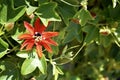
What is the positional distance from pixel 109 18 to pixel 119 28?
0.06 m

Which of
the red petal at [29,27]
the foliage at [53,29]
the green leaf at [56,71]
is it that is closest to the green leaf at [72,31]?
the foliage at [53,29]

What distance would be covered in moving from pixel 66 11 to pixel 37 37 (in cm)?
18

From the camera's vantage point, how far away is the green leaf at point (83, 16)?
1523 millimetres

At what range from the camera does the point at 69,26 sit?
5.39 feet

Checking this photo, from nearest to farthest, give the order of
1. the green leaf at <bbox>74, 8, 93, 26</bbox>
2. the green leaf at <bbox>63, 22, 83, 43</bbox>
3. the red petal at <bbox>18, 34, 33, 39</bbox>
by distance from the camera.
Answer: the red petal at <bbox>18, 34, 33, 39</bbox>, the green leaf at <bbox>74, 8, 93, 26</bbox>, the green leaf at <bbox>63, 22, 83, 43</bbox>

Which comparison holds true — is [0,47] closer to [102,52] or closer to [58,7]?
[58,7]

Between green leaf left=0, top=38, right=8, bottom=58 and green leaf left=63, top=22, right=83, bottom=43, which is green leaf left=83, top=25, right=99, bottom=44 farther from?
green leaf left=0, top=38, right=8, bottom=58

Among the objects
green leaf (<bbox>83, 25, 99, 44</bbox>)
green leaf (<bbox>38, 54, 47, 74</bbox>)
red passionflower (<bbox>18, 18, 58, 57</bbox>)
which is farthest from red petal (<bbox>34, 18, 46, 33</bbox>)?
green leaf (<bbox>83, 25, 99, 44</bbox>)

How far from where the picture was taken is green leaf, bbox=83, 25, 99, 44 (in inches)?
65.3

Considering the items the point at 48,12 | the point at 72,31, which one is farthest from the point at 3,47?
the point at 72,31

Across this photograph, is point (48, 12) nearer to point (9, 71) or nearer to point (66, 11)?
point (66, 11)

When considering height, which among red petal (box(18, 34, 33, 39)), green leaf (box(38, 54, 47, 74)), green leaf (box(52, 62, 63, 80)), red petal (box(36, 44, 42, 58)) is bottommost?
green leaf (box(52, 62, 63, 80))

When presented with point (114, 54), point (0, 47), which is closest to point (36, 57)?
point (0, 47)

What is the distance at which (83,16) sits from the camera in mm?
1535
